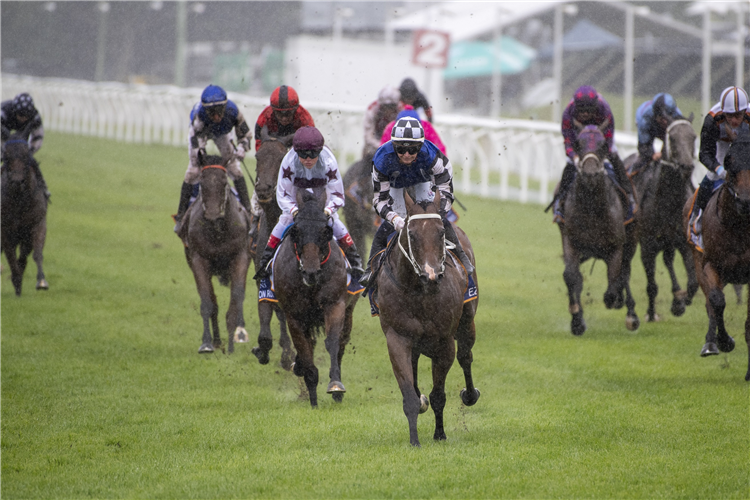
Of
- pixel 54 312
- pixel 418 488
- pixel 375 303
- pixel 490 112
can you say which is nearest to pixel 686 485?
pixel 418 488

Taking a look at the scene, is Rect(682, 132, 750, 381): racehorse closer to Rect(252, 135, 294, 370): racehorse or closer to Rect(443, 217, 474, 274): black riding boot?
Rect(443, 217, 474, 274): black riding boot

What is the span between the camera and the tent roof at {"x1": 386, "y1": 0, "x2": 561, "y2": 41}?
32062 mm

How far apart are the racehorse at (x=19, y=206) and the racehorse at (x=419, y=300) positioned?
7075 millimetres

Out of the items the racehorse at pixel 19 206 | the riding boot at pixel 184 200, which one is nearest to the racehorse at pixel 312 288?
the riding boot at pixel 184 200

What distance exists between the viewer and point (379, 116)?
39.1 feet

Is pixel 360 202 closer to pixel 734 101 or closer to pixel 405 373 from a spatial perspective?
pixel 734 101

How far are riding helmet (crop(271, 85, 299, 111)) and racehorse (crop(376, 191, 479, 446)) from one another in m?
2.63

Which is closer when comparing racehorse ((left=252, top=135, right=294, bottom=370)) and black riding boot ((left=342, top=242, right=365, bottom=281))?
black riding boot ((left=342, top=242, right=365, bottom=281))

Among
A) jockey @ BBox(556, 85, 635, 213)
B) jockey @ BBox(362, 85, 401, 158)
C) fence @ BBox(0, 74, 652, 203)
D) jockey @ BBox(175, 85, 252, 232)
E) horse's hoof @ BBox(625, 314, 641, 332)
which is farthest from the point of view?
fence @ BBox(0, 74, 652, 203)

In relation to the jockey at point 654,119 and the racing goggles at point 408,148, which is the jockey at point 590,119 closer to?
the jockey at point 654,119

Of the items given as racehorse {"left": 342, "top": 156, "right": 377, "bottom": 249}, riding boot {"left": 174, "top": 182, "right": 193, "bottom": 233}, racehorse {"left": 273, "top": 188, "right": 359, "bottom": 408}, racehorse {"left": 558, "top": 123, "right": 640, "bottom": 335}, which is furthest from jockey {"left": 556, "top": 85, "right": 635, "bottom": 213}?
riding boot {"left": 174, "top": 182, "right": 193, "bottom": 233}

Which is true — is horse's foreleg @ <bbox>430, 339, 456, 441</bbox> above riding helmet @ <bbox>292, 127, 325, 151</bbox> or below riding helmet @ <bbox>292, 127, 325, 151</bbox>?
below

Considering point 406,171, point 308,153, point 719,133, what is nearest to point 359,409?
point 308,153

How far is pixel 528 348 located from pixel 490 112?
25621 mm
